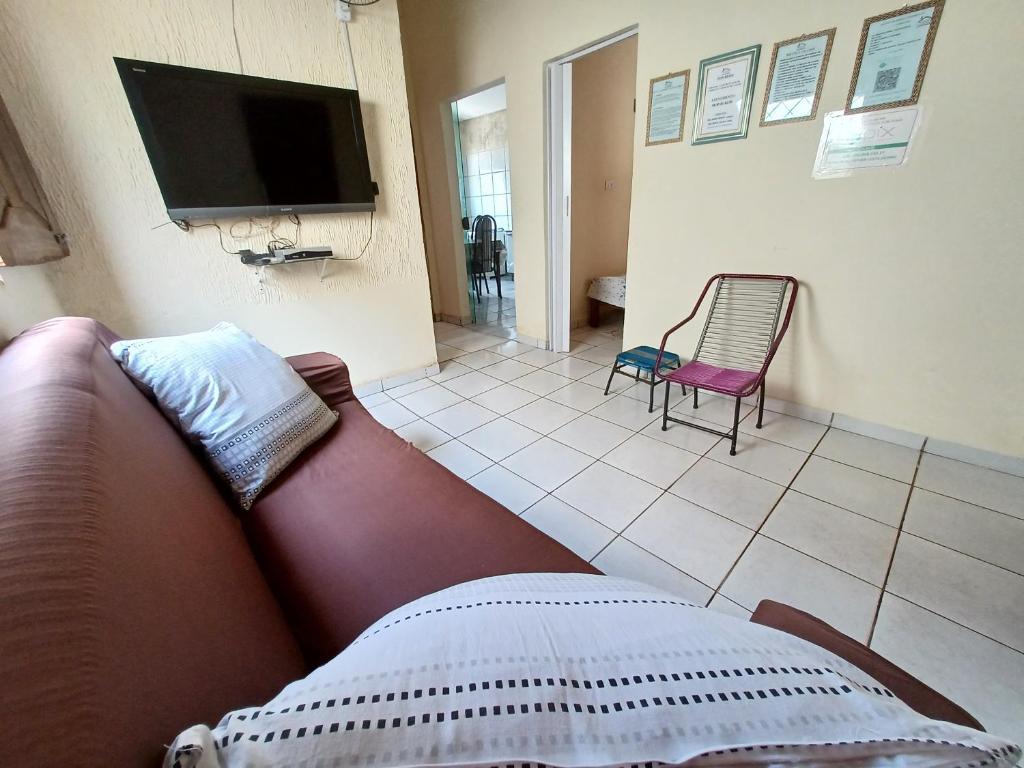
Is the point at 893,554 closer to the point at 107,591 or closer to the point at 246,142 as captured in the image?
the point at 107,591

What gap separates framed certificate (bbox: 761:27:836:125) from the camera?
1.87 metres

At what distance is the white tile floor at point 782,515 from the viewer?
3.96 feet

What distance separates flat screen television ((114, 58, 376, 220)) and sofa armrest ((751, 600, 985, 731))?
2653 mm

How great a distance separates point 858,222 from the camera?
1.95 meters

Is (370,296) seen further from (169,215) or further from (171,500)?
(171,500)

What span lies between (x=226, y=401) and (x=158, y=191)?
60.0 inches

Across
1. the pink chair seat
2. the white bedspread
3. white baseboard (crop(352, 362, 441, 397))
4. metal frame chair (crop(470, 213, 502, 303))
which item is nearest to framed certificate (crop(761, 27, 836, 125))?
the pink chair seat

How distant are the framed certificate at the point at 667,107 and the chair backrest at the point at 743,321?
2.94 feet

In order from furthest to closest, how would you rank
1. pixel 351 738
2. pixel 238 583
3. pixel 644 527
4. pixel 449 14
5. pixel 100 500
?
pixel 449 14, pixel 644 527, pixel 238 583, pixel 100 500, pixel 351 738

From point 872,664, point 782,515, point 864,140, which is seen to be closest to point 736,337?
point 864,140

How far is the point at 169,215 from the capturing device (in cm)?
195

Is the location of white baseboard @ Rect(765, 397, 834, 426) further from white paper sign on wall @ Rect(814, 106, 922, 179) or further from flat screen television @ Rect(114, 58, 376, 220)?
flat screen television @ Rect(114, 58, 376, 220)

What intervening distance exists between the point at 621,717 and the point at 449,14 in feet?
14.8

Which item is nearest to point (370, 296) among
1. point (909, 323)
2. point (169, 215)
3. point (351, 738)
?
point (169, 215)
